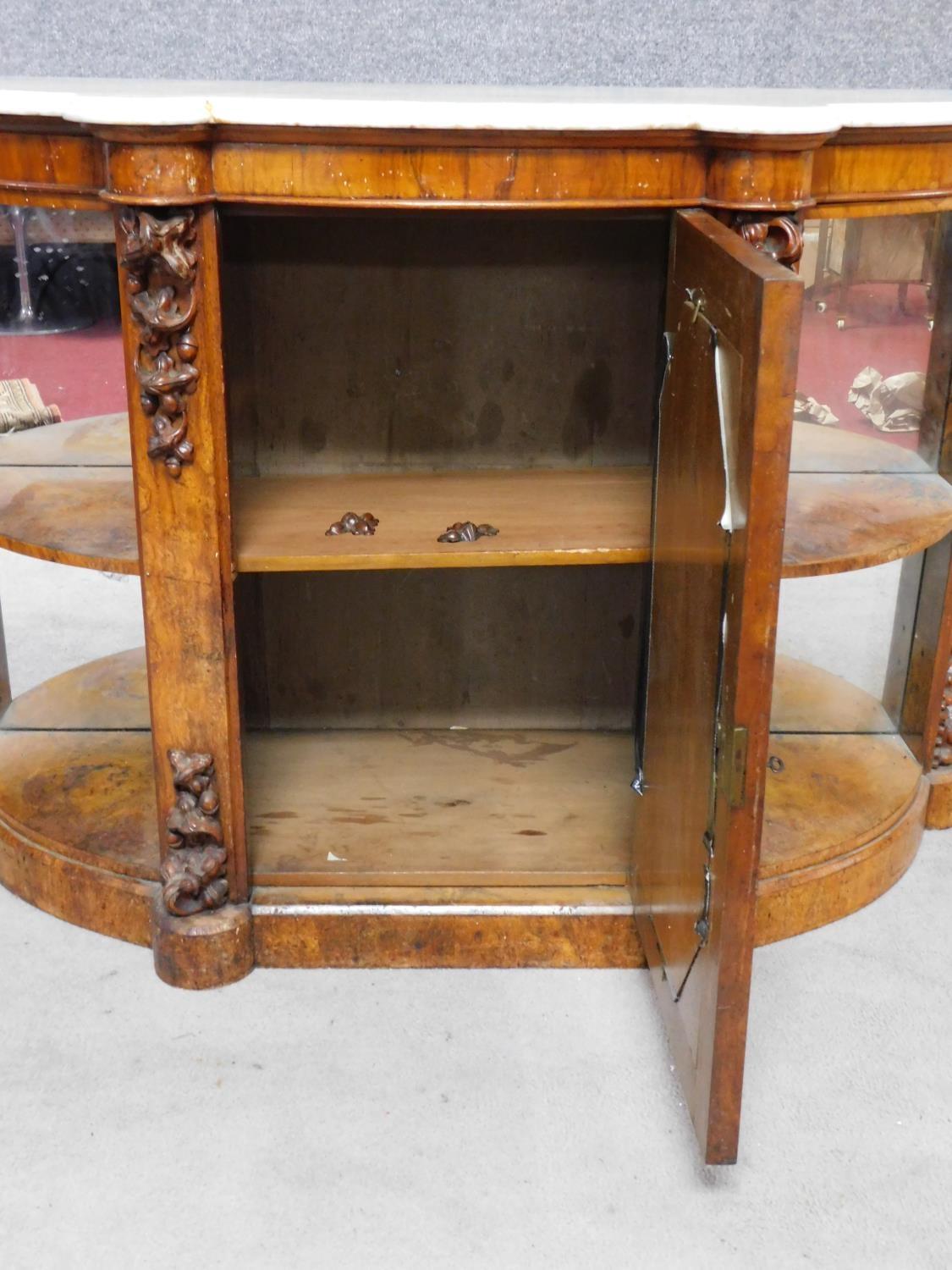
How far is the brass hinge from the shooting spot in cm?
117

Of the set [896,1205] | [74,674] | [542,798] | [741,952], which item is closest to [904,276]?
[542,798]

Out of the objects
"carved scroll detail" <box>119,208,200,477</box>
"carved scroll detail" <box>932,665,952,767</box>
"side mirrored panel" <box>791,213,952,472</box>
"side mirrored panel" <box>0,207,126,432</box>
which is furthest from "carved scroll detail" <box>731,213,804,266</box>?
"carved scroll detail" <box>932,665,952,767</box>

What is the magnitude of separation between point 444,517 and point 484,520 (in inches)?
1.7

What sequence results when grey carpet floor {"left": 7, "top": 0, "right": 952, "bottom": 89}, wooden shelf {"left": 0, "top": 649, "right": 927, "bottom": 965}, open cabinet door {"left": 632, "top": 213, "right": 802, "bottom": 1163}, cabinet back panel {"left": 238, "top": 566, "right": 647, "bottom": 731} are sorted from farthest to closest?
1. grey carpet floor {"left": 7, "top": 0, "right": 952, "bottom": 89}
2. cabinet back panel {"left": 238, "top": 566, "right": 647, "bottom": 731}
3. wooden shelf {"left": 0, "top": 649, "right": 927, "bottom": 965}
4. open cabinet door {"left": 632, "top": 213, "right": 802, "bottom": 1163}

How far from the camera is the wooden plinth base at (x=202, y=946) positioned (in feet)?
5.14

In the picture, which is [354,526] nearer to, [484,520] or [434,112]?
[484,520]

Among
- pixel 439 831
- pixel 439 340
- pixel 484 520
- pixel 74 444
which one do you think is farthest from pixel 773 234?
pixel 74 444

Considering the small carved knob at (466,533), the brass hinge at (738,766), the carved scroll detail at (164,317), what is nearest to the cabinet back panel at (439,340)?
the small carved knob at (466,533)

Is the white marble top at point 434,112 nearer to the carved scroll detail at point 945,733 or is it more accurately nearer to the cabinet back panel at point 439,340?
the cabinet back panel at point 439,340

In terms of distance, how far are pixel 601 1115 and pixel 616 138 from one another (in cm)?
90

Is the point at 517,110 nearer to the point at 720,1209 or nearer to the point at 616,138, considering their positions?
the point at 616,138

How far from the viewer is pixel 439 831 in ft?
5.64

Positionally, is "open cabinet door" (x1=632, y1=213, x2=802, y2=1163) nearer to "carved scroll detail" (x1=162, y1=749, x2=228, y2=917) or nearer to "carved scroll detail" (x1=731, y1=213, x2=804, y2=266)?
"carved scroll detail" (x1=731, y1=213, x2=804, y2=266)

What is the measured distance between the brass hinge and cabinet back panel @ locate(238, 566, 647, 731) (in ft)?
2.53
